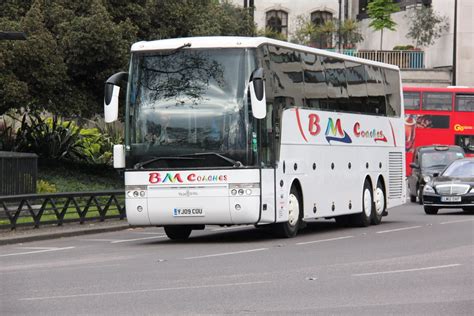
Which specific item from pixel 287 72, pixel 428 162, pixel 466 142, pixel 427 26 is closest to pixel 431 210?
pixel 428 162

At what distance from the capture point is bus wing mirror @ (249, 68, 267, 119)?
807 inches

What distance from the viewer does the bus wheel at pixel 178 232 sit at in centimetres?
2311

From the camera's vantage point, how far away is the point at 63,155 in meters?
40.0

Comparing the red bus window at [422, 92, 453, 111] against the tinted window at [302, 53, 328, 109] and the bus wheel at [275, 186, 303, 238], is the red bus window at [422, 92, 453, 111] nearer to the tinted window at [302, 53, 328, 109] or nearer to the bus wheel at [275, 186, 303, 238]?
the tinted window at [302, 53, 328, 109]

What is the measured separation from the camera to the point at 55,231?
25406mm

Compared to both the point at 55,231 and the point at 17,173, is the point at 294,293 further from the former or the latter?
the point at 17,173

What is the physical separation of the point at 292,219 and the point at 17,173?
10.6 meters

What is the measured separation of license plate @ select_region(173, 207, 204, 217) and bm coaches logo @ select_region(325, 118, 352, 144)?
4478 mm

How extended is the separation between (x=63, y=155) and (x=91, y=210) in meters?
10.1

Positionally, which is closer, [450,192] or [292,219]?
[292,219]

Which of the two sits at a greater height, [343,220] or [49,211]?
[49,211]

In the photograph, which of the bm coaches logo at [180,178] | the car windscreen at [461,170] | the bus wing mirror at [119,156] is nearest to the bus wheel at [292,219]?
the bm coaches logo at [180,178]

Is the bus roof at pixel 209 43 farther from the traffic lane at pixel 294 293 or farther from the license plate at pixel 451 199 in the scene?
the license plate at pixel 451 199

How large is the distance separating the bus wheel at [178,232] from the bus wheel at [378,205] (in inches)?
223
